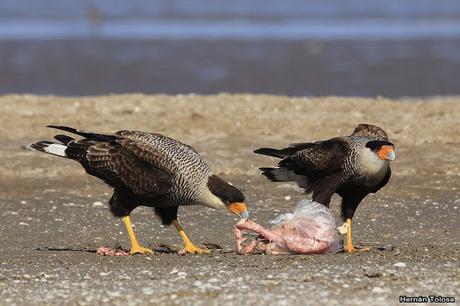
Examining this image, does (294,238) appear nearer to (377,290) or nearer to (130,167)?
(130,167)

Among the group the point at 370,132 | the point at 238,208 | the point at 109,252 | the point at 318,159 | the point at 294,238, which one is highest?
the point at 370,132

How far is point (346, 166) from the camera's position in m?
9.99

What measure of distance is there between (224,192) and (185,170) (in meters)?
0.37

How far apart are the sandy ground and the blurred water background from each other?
21.5ft

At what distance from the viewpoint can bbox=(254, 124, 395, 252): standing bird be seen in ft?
32.4

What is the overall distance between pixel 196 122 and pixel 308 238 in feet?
23.9

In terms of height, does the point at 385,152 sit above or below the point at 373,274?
above

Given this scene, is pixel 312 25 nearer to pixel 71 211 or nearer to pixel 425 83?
pixel 425 83

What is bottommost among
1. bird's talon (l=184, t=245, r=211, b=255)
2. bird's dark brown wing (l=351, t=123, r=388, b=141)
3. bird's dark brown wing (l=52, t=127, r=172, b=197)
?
bird's talon (l=184, t=245, r=211, b=255)

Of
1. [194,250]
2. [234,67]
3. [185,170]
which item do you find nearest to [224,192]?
[185,170]

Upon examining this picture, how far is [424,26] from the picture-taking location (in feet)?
133

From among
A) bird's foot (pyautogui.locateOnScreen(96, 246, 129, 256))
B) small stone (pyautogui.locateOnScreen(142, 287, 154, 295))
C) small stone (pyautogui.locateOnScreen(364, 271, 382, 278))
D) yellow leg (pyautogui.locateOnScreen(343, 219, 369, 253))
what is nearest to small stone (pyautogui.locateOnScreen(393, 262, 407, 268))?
small stone (pyautogui.locateOnScreen(364, 271, 382, 278))

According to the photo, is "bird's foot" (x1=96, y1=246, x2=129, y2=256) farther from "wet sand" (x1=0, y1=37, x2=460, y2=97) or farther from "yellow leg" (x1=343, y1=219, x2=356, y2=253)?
"wet sand" (x1=0, y1=37, x2=460, y2=97)

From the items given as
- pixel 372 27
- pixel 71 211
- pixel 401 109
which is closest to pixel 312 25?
pixel 372 27
